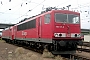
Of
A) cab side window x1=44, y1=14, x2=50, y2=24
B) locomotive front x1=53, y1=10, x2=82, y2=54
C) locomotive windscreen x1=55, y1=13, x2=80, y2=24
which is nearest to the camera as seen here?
locomotive front x1=53, y1=10, x2=82, y2=54

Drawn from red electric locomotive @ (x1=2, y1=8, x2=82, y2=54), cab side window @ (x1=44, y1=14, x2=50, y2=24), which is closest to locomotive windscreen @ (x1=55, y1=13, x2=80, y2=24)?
red electric locomotive @ (x1=2, y1=8, x2=82, y2=54)

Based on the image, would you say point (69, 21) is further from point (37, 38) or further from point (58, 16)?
point (37, 38)

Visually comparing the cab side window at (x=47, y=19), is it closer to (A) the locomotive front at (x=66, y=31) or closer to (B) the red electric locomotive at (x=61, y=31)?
(B) the red electric locomotive at (x=61, y=31)

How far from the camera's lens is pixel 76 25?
14062mm

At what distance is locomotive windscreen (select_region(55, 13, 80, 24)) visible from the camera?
13.6m

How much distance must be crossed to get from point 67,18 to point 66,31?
41.3 inches

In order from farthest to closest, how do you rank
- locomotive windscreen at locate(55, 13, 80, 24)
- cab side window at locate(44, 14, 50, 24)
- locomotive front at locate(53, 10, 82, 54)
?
cab side window at locate(44, 14, 50, 24), locomotive windscreen at locate(55, 13, 80, 24), locomotive front at locate(53, 10, 82, 54)

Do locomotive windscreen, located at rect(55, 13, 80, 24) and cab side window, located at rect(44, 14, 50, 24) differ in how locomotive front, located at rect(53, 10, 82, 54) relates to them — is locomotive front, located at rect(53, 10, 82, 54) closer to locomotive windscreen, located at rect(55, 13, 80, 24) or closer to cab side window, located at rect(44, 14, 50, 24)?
locomotive windscreen, located at rect(55, 13, 80, 24)

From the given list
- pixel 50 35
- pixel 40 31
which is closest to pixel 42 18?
pixel 40 31

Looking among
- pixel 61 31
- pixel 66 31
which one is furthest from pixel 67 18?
pixel 61 31

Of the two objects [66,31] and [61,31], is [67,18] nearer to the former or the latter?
[66,31]

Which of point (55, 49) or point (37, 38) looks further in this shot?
point (37, 38)

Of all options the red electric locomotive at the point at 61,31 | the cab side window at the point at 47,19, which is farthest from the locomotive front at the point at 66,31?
the cab side window at the point at 47,19

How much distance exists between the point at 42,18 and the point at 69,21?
7.39ft
